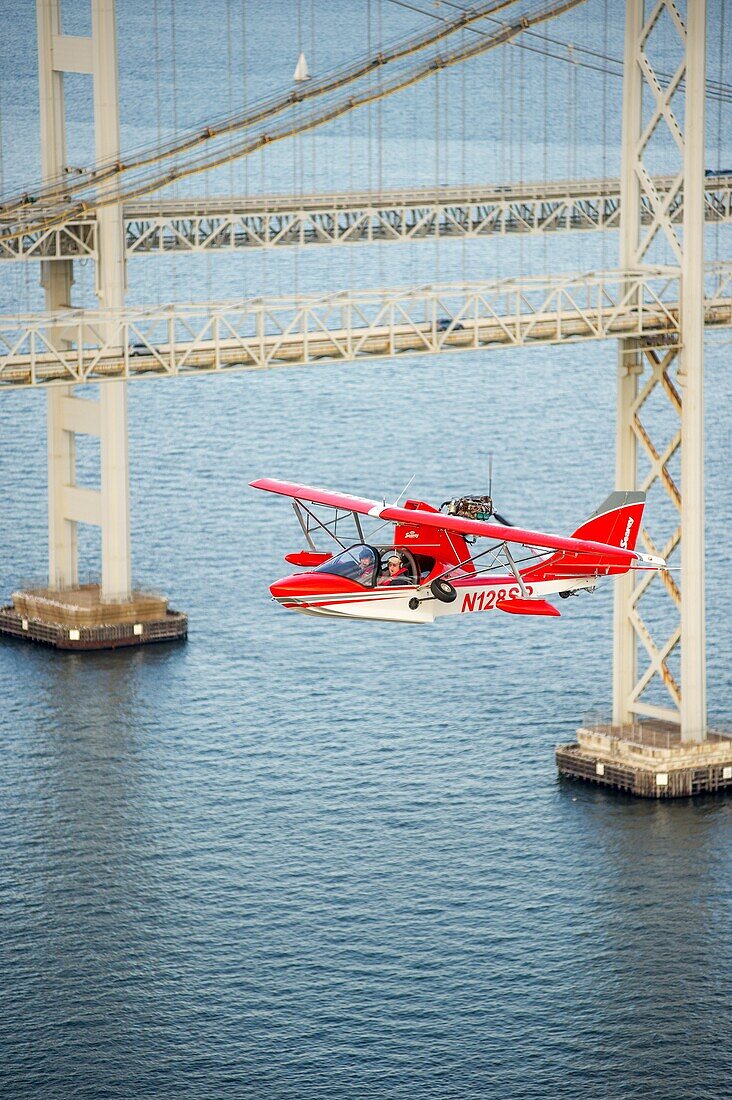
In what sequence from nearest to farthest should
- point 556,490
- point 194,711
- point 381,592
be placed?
1. point 381,592
2. point 194,711
3. point 556,490

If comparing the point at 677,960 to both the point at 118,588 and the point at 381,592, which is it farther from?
the point at 118,588

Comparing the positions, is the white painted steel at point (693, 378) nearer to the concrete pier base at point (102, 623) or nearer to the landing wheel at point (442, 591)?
the landing wheel at point (442, 591)

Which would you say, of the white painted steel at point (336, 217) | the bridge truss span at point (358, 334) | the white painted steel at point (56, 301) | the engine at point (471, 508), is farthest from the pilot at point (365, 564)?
the white painted steel at point (56, 301)

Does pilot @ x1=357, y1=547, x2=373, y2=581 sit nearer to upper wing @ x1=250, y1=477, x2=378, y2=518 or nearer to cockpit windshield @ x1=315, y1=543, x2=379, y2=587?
cockpit windshield @ x1=315, y1=543, x2=379, y2=587

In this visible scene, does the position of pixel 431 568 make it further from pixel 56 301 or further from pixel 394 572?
pixel 56 301

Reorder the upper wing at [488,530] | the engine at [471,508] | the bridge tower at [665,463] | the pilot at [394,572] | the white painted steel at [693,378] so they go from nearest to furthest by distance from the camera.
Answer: the upper wing at [488,530], the pilot at [394,572], the engine at [471,508], the white painted steel at [693,378], the bridge tower at [665,463]

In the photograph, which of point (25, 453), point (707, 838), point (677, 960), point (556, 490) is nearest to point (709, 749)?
point (707, 838)
